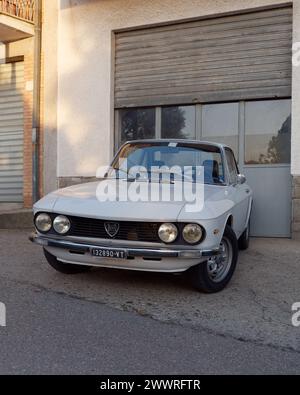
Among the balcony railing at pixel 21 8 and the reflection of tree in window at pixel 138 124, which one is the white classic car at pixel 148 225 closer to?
the reflection of tree in window at pixel 138 124

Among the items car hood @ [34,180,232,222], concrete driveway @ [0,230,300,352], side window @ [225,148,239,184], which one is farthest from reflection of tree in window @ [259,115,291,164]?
car hood @ [34,180,232,222]

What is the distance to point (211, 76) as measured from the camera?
888cm

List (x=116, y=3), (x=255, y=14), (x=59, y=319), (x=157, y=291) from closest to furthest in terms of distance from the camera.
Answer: (x=59, y=319), (x=157, y=291), (x=255, y=14), (x=116, y=3)

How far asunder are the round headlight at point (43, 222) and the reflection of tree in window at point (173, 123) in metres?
5.40

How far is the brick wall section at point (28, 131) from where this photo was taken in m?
10.6

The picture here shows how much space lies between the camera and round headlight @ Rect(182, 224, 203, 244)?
388 centimetres

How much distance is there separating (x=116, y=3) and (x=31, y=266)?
6787 millimetres

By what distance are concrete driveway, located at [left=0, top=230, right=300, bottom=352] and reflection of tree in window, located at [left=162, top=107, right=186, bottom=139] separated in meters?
4.07

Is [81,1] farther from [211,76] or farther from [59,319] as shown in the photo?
[59,319]

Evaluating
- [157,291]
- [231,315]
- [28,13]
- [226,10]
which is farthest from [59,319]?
[28,13]

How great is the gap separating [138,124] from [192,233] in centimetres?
623

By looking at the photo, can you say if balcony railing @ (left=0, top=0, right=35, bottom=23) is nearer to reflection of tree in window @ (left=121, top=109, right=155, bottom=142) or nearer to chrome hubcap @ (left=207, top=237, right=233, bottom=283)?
reflection of tree in window @ (left=121, top=109, right=155, bottom=142)

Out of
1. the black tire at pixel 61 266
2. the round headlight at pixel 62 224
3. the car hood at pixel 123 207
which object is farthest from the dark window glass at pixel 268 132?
the round headlight at pixel 62 224

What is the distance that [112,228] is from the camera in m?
4.07
